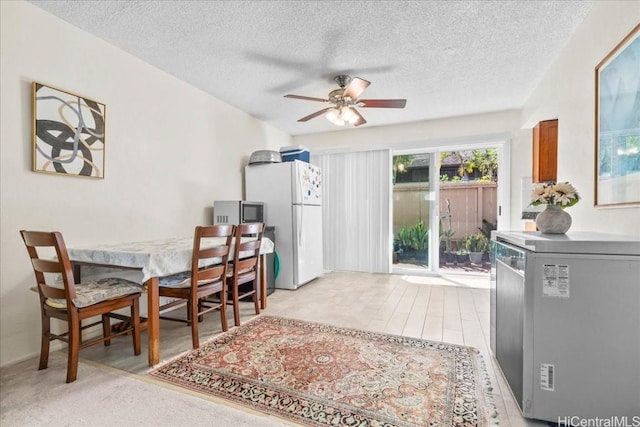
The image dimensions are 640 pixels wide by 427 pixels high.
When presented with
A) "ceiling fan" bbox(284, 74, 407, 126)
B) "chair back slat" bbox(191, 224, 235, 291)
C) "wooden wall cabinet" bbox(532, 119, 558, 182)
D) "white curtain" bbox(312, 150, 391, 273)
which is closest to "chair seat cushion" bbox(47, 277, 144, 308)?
"chair back slat" bbox(191, 224, 235, 291)

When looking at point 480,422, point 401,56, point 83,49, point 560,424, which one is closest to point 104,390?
point 480,422

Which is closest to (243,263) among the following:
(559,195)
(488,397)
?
(488,397)

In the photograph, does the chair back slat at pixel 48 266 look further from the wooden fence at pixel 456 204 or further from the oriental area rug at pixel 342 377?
the wooden fence at pixel 456 204

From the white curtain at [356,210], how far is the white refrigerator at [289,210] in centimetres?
90

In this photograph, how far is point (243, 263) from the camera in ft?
8.29

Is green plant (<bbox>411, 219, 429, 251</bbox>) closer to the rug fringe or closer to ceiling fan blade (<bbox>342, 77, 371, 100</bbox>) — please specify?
ceiling fan blade (<bbox>342, 77, 371, 100</bbox>)

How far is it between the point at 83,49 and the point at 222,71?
3.55 ft

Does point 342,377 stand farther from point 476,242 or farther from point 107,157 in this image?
point 476,242

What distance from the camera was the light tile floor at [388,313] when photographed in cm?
190

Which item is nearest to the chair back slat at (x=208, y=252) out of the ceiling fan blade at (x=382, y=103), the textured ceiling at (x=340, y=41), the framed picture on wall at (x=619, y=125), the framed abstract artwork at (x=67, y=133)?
the framed abstract artwork at (x=67, y=133)

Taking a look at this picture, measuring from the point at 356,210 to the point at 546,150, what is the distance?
8.55 feet

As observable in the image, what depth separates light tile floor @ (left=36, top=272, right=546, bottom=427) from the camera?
1.90 m

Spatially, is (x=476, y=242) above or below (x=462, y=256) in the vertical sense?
above

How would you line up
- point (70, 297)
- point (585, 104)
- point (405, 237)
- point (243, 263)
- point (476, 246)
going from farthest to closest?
1. point (405, 237)
2. point (476, 246)
3. point (243, 263)
4. point (585, 104)
5. point (70, 297)
